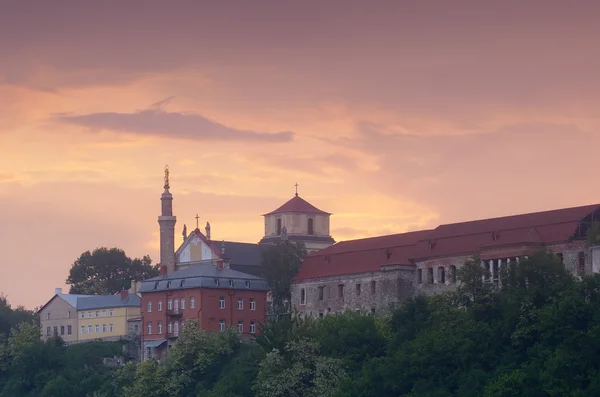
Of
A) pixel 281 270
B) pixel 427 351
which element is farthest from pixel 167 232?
pixel 427 351

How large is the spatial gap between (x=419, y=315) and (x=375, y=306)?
9790 mm

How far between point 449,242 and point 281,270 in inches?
856

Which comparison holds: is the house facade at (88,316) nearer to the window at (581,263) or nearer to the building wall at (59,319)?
the building wall at (59,319)

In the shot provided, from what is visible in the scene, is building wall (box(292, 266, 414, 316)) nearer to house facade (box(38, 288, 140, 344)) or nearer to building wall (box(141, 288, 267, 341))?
building wall (box(141, 288, 267, 341))

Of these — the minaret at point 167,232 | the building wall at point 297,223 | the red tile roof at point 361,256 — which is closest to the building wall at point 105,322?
the minaret at point 167,232

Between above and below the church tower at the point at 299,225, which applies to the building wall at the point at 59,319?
below

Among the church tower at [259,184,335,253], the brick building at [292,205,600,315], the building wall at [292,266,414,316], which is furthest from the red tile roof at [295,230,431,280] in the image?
the church tower at [259,184,335,253]

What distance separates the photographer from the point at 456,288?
91.8 metres

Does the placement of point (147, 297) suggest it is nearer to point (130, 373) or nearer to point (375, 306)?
point (130, 373)

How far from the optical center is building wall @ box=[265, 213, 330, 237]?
13288cm

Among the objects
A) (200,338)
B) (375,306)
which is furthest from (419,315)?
(200,338)

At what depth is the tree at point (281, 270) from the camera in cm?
11369

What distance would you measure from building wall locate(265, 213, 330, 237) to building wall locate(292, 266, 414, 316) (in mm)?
24135

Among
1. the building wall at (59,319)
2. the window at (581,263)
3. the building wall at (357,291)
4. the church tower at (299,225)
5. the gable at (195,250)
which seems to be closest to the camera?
the window at (581,263)
